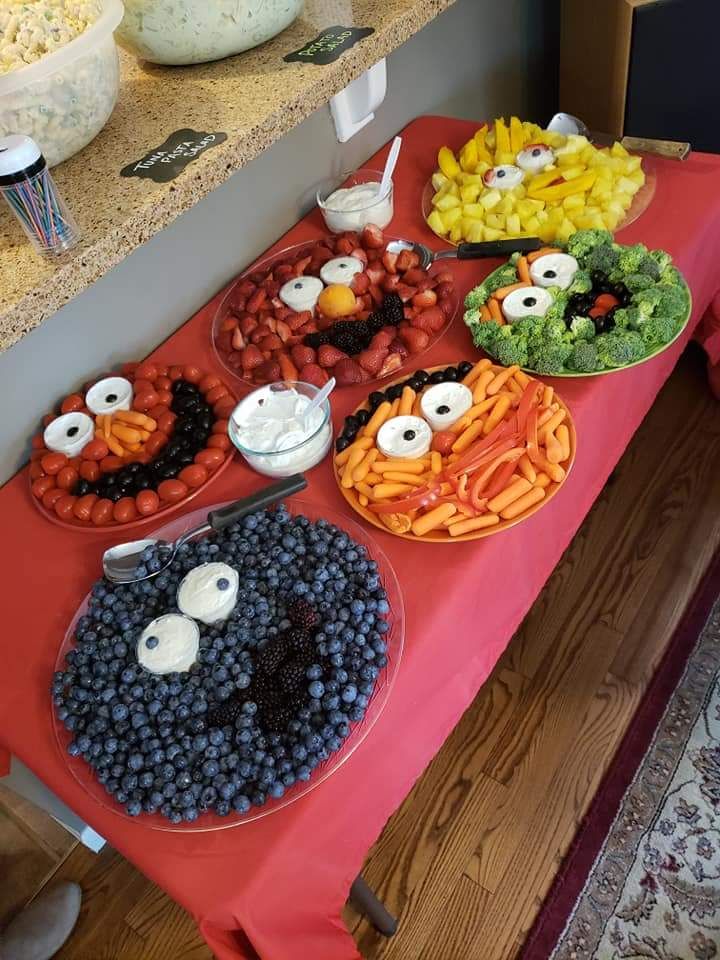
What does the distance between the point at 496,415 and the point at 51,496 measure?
0.72m

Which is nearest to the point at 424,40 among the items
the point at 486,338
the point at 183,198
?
the point at 486,338

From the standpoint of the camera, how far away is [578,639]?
1.76m

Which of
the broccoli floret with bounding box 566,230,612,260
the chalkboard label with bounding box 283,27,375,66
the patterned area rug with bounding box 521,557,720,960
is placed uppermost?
the chalkboard label with bounding box 283,27,375,66

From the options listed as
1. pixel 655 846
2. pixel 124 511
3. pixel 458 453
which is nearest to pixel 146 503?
pixel 124 511

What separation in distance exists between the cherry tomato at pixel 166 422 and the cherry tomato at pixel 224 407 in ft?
0.24

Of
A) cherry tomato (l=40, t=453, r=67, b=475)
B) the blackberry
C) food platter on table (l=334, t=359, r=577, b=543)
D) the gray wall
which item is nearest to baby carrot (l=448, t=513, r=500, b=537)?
food platter on table (l=334, t=359, r=577, b=543)

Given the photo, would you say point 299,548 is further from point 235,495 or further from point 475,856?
point 475,856

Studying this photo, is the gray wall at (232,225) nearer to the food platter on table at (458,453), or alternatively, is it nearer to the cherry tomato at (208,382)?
the cherry tomato at (208,382)

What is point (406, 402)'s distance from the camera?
1216mm

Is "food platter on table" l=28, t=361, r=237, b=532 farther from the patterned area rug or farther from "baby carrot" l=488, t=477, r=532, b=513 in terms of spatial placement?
the patterned area rug

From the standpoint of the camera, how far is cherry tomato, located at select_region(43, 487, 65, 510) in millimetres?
1255

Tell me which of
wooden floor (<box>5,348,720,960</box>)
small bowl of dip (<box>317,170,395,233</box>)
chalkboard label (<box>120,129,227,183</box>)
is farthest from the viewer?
small bowl of dip (<box>317,170,395,233</box>)

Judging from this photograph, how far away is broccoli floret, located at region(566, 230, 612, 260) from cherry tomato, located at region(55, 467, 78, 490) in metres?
0.94

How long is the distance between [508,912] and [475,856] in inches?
4.4
